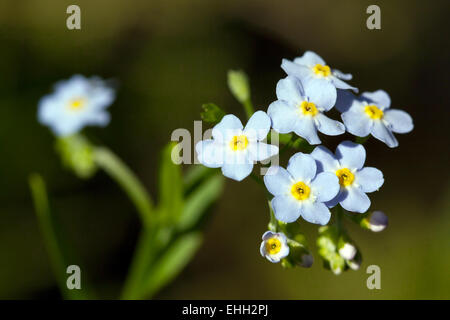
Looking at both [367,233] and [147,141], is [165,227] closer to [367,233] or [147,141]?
[147,141]

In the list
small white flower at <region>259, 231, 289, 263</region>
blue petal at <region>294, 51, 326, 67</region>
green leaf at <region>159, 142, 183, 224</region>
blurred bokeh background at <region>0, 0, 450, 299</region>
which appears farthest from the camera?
blurred bokeh background at <region>0, 0, 450, 299</region>

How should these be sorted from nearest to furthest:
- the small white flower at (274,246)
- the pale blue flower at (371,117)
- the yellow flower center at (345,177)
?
the small white flower at (274,246) < the yellow flower center at (345,177) < the pale blue flower at (371,117)

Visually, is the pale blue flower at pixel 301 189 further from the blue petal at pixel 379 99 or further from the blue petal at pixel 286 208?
the blue petal at pixel 379 99

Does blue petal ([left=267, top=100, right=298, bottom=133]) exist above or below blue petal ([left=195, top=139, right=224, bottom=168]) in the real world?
above

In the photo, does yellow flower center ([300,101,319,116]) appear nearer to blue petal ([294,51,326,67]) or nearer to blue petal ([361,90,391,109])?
blue petal ([294,51,326,67])

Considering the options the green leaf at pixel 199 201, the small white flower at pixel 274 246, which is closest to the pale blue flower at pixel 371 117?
the small white flower at pixel 274 246

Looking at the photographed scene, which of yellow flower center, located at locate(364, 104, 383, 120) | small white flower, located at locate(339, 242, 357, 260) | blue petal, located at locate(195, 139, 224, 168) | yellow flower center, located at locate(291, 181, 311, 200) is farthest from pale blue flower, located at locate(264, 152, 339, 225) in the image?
yellow flower center, located at locate(364, 104, 383, 120)

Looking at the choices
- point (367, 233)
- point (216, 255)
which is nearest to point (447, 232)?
point (367, 233)
